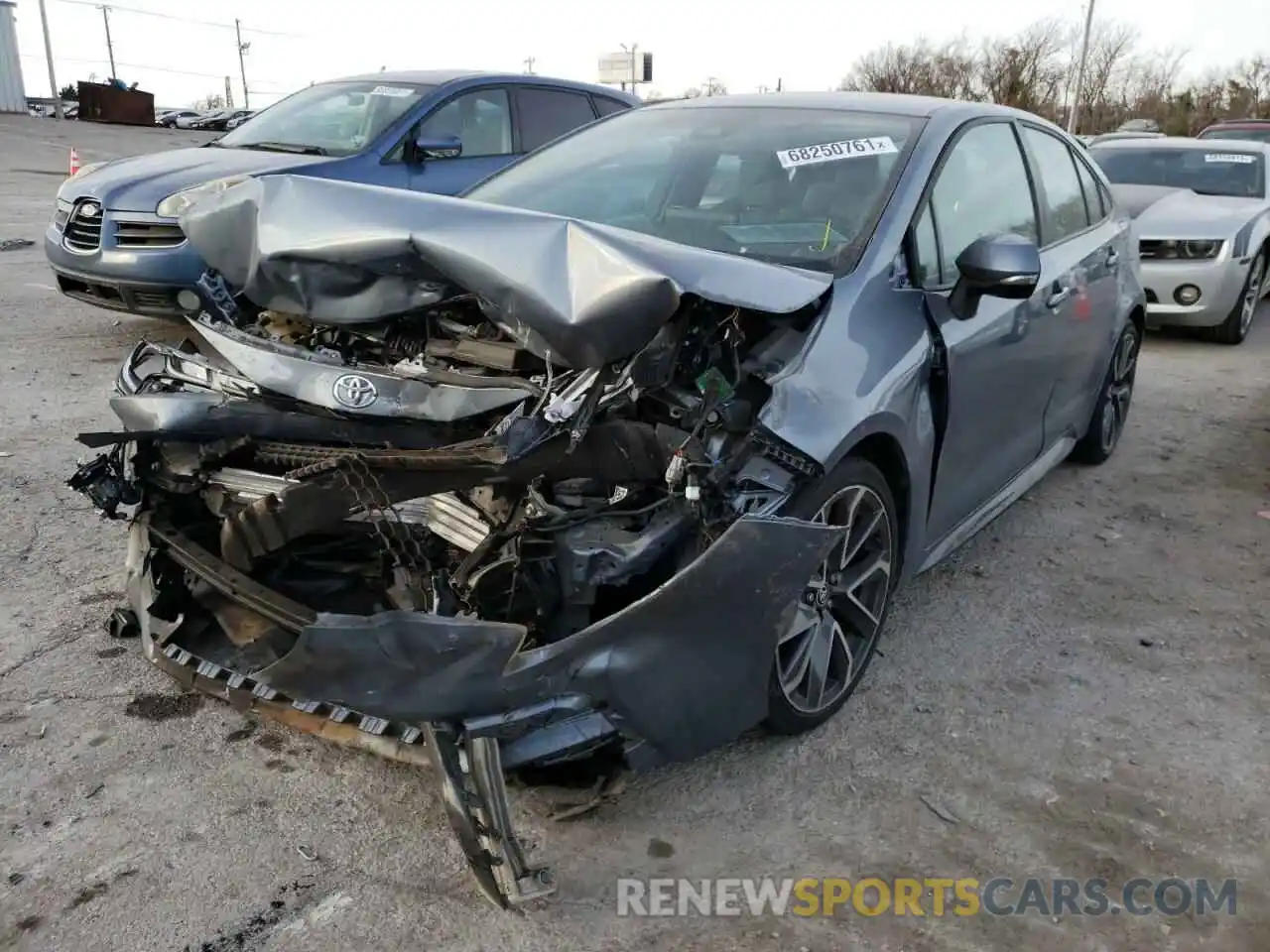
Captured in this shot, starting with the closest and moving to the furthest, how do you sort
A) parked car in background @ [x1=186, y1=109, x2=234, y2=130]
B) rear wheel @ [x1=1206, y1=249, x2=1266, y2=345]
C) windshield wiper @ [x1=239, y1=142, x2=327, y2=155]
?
1. windshield wiper @ [x1=239, y1=142, x2=327, y2=155]
2. rear wheel @ [x1=1206, y1=249, x2=1266, y2=345]
3. parked car in background @ [x1=186, y1=109, x2=234, y2=130]

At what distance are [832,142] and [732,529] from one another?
1.71 m

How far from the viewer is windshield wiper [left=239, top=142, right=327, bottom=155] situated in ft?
23.2

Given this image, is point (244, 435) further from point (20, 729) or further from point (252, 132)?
point (252, 132)

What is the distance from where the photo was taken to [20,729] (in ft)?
9.37

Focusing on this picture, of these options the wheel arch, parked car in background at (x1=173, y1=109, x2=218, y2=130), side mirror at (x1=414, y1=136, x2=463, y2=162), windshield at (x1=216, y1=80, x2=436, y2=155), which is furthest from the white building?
the wheel arch

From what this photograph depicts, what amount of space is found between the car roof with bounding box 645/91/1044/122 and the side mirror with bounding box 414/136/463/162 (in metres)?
3.23

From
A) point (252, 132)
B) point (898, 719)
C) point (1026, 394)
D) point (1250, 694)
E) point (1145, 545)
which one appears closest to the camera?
point (898, 719)

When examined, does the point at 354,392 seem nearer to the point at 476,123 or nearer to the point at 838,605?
the point at 838,605

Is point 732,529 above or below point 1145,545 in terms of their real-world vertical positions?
above

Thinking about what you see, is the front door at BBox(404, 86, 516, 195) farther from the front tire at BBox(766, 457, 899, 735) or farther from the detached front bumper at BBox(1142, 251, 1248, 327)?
the detached front bumper at BBox(1142, 251, 1248, 327)

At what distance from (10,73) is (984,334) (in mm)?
37574

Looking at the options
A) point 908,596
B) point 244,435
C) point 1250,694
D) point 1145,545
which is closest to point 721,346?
point 244,435

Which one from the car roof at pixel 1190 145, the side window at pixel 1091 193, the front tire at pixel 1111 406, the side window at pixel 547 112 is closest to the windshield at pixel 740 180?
the side window at pixel 1091 193

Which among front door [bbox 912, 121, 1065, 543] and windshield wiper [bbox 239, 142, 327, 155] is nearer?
front door [bbox 912, 121, 1065, 543]
